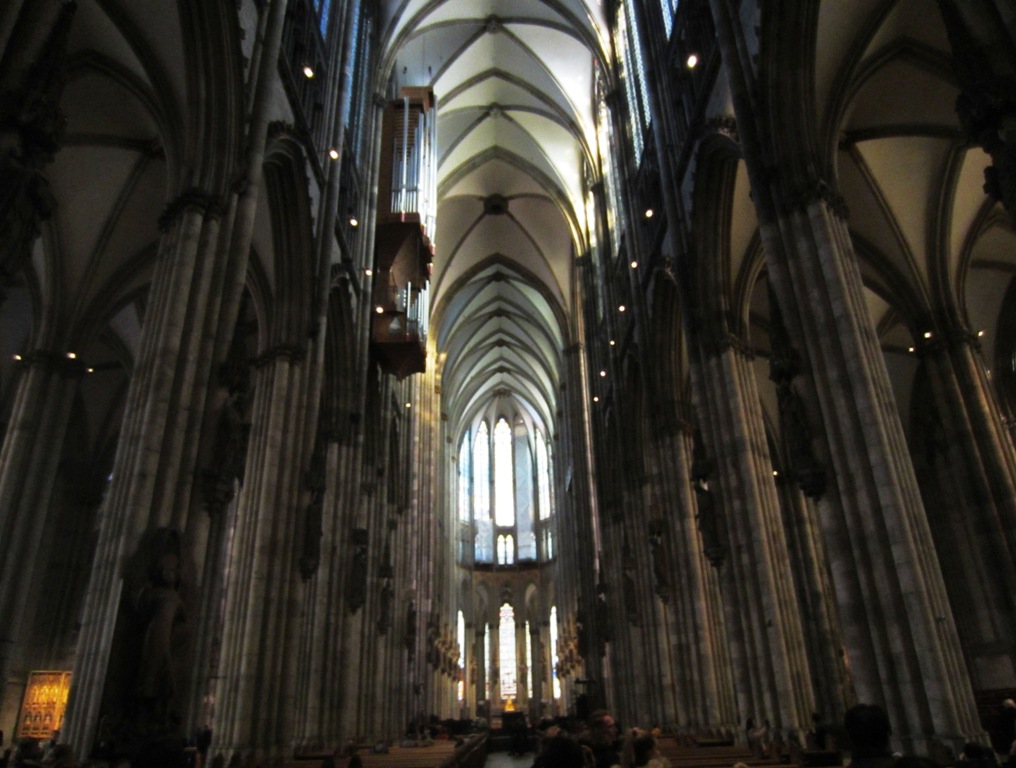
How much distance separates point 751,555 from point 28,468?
13.8 m

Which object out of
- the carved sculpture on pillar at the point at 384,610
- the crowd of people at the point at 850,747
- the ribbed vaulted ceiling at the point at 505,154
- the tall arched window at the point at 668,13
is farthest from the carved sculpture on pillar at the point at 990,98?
the carved sculpture on pillar at the point at 384,610

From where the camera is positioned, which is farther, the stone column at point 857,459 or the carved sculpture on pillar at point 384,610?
the carved sculpture on pillar at point 384,610

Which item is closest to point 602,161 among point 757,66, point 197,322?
point 757,66

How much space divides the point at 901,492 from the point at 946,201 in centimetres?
986

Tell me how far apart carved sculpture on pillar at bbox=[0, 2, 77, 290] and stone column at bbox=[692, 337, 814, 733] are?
436 inches

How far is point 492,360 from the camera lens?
49594mm

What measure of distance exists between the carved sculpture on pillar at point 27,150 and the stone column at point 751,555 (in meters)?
11.1

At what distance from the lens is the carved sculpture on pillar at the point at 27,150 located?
211 inches

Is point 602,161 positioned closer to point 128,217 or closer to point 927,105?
point 927,105

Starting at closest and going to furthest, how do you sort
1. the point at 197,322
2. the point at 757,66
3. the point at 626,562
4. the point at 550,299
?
1. the point at 197,322
2. the point at 757,66
3. the point at 626,562
4. the point at 550,299

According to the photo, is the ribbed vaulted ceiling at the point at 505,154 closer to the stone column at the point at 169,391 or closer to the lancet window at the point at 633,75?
the lancet window at the point at 633,75

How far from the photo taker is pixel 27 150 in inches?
222

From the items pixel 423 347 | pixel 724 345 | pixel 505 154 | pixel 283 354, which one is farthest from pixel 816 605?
pixel 505 154

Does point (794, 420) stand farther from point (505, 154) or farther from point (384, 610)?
point (505, 154)
